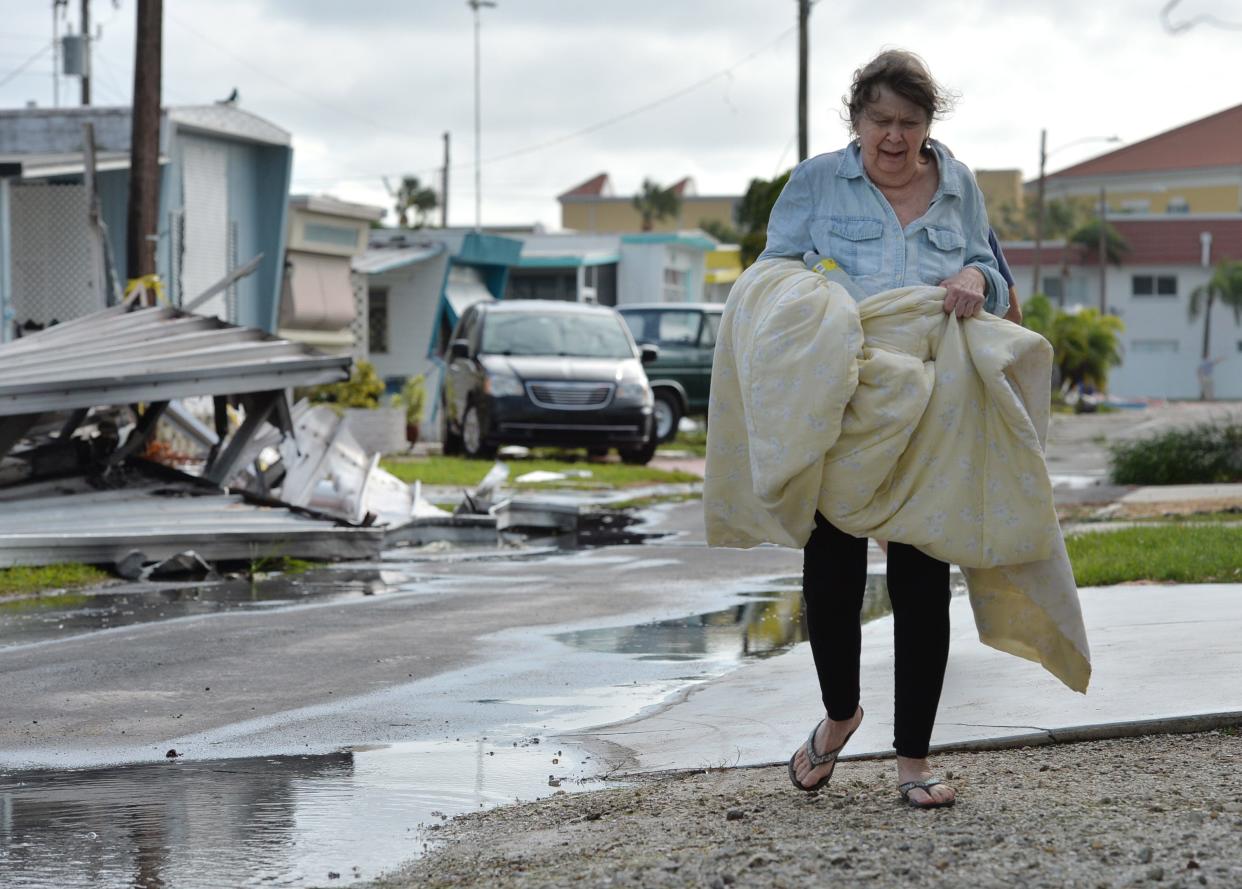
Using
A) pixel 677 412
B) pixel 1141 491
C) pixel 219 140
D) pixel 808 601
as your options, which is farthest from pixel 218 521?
pixel 677 412

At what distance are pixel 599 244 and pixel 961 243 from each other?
1611 inches

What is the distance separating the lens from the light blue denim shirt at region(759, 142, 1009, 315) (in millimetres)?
4332

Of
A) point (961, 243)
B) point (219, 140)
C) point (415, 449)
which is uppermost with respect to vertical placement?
point (219, 140)

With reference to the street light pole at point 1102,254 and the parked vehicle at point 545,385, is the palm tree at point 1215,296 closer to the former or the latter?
the street light pole at point 1102,254

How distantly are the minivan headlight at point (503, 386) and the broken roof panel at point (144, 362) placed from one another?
7904 millimetres

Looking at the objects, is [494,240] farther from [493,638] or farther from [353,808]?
[353,808]

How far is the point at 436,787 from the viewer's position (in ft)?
15.3

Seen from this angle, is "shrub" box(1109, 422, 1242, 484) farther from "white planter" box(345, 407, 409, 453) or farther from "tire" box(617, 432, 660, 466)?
"white planter" box(345, 407, 409, 453)

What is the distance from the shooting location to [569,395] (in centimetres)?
2011

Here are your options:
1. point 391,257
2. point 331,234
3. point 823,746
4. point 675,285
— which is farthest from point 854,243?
point 675,285

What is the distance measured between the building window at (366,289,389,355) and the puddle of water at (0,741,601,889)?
26304 mm

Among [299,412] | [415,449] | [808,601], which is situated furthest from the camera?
[415,449]

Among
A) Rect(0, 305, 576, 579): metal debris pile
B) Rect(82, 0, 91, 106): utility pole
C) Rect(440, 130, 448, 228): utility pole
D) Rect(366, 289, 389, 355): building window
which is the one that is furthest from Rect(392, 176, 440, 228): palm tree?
Rect(0, 305, 576, 579): metal debris pile

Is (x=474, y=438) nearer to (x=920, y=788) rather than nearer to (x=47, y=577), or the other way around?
(x=47, y=577)
